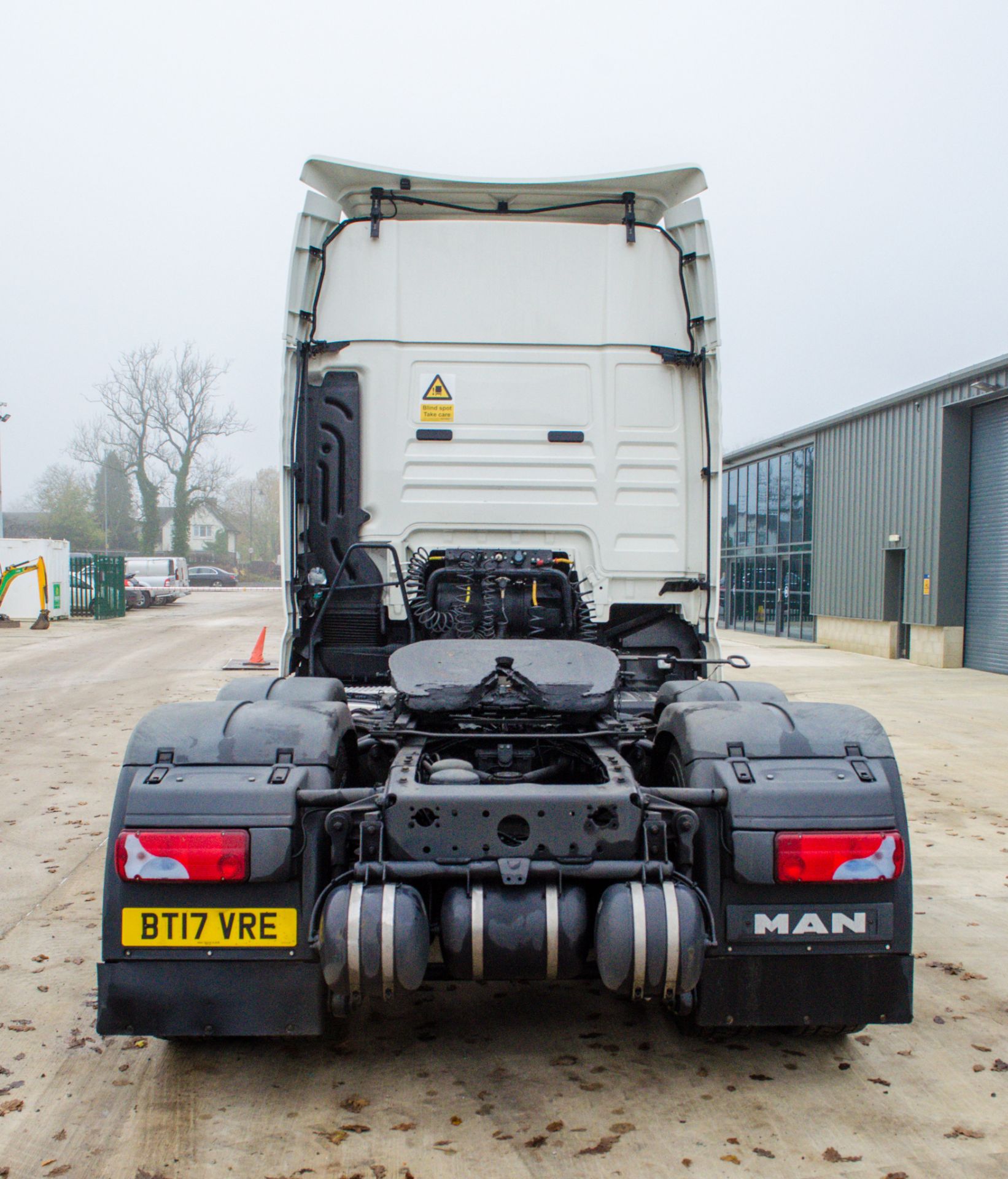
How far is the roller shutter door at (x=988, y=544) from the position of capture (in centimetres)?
1641

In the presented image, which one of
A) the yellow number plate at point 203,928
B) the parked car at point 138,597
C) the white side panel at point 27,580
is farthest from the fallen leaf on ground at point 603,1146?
the parked car at point 138,597

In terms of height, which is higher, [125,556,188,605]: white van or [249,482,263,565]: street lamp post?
[249,482,263,565]: street lamp post

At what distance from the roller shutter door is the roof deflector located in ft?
44.1

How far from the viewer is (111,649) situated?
63.2ft

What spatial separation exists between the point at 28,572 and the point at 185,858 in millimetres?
26559

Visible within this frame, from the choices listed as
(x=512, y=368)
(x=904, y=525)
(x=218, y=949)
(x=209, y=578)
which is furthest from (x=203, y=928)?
(x=209, y=578)

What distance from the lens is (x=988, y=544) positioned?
16875 millimetres

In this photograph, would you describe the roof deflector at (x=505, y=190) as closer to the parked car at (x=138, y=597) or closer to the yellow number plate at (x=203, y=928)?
the yellow number plate at (x=203, y=928)

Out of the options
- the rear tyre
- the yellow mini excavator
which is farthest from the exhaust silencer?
the yellow mini excavator

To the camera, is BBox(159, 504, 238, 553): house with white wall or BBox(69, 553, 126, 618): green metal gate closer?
BBox(69, 553, 126, 618): green metal gate

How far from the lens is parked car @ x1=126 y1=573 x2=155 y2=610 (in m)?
34.2

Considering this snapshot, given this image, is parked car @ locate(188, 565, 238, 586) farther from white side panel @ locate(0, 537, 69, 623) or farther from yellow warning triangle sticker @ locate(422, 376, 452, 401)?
yellow warning triangle sticker @ locate(422, 376, 452, 401)

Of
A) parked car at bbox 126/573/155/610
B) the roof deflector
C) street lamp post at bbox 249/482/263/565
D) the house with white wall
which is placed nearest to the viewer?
the roof deflector

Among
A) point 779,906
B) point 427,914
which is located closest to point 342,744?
point 427,914
